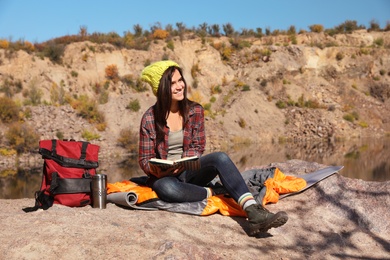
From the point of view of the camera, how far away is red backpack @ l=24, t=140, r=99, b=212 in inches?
171

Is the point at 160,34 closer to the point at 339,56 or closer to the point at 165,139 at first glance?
the point at 339,56

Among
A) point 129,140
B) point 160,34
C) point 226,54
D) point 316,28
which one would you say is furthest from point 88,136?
point 316,28

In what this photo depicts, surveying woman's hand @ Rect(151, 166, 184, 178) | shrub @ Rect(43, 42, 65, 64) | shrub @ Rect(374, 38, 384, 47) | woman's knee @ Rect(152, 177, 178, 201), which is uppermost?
shrub @ Rect(374, 38, 384, 47)

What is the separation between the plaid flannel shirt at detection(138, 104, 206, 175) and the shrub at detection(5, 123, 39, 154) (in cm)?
1335

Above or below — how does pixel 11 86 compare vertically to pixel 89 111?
above

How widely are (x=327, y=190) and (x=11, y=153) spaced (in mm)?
13950

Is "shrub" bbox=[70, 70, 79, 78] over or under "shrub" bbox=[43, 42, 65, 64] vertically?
under

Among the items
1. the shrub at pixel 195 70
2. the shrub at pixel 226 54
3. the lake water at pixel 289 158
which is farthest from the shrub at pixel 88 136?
the shrub at pixel 226 54

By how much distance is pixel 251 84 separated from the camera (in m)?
27.6

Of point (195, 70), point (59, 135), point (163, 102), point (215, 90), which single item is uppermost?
point (195, 70)

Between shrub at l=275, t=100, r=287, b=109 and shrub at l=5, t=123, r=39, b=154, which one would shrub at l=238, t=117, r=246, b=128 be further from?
shrub at l=5, t=123, r=39, b=154

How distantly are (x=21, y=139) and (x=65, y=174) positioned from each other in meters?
13.2

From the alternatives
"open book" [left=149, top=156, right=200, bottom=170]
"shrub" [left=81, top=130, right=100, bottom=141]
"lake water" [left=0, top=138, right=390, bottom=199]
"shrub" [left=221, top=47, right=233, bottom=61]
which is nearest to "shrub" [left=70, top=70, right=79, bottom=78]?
"shrub" [left=81, top=130, right=100, bottom=141]

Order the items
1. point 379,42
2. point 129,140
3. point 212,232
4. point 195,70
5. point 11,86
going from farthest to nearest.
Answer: point 379,42 → point 195,70 → point 11,86 → point 129,140 → point 212,232
